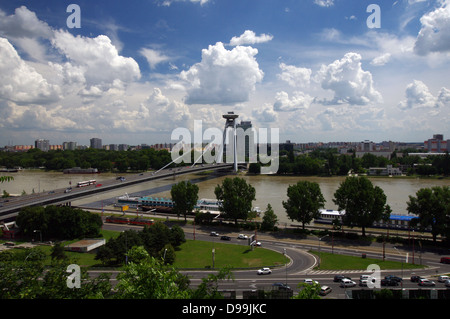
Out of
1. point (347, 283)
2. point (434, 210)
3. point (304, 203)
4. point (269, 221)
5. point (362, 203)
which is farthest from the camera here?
point (269, 221)

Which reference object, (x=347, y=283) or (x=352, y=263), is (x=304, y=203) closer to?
(x=352, y=263)

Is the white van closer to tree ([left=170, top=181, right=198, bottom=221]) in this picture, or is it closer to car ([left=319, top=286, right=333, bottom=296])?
car ([left=319, top=286, right=333, bottom=296])

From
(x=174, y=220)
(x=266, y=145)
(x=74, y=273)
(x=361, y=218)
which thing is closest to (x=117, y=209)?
(x=174, y=220)

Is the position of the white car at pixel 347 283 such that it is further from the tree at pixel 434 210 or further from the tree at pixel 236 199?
the tree at pixel 236 199

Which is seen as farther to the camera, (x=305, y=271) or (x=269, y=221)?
(x=269, y=221)

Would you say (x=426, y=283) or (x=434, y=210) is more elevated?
(x=434, y=210)

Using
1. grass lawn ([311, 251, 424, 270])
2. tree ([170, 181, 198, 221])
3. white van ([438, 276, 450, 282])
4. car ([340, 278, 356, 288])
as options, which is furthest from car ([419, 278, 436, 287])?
tree ([170, 181, 198, 221])

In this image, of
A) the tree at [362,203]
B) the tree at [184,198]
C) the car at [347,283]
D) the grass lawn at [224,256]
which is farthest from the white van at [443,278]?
the tree at [184,198]

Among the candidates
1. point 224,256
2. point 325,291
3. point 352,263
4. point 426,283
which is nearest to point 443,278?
point 426,283
